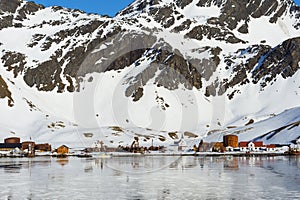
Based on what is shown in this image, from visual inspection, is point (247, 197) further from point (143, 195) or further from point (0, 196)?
point (0, 196)

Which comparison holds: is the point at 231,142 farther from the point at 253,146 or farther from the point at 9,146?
the point at 9,146

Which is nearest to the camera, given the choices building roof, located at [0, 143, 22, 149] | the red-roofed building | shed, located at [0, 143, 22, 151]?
the red-roofed building

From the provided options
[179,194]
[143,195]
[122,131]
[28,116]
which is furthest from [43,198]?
[28,116]

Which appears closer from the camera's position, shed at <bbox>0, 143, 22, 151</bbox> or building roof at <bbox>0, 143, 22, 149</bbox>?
shed at <bbox>0, 143, 22, 151</bbox>

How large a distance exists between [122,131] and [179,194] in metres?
159

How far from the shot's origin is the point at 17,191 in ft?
115

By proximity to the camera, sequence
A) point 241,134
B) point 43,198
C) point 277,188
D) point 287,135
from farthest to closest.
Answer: point 241,134, point 287,135, point 277,188, point 43,198

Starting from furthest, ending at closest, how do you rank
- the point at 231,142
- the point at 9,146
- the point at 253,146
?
the point at 231,142 < the point at 9,146 < the point at 253,146

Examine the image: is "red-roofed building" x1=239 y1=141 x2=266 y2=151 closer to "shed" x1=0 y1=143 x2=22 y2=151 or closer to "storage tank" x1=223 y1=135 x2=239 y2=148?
"storage tank" x1=223 y1=135 x2=239 y2=148

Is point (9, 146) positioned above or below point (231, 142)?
below

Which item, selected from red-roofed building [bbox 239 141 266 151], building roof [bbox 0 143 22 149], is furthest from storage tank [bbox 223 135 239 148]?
building roof [bbox 0 143 22 149]

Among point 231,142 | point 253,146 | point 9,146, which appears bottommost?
point 9,146

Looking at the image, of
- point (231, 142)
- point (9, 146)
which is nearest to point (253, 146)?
point (231, 142)

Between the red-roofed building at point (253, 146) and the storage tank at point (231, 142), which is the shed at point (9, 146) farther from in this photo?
the red-roofed building at point (253, 146)
